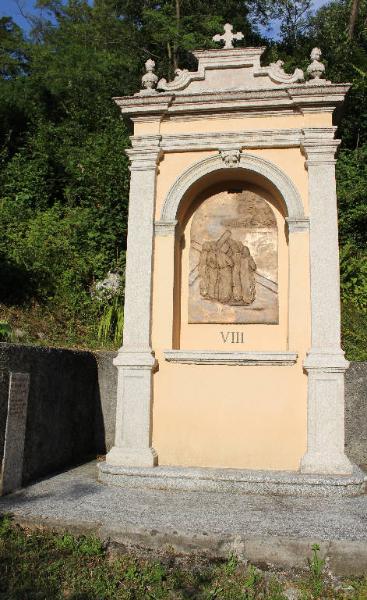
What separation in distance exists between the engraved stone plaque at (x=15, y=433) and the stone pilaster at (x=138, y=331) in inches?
42.3

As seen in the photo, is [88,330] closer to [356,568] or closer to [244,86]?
[244,86]

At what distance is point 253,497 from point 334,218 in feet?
11.0

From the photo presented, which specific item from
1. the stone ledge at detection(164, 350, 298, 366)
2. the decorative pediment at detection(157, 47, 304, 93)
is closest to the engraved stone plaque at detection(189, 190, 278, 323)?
the stone ledge at detection(164, 350, 298, 366)

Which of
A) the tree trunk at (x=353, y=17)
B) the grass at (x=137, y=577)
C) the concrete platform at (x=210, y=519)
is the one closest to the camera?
the grass at (x=137, y=577)

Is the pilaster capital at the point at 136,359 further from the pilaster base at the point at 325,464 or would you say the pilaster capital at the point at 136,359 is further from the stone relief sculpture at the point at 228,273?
the pilaster base at the point at 325,464

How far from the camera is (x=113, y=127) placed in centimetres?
1530

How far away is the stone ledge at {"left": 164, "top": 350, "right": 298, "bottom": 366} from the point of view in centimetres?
633

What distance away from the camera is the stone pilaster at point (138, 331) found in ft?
20.7

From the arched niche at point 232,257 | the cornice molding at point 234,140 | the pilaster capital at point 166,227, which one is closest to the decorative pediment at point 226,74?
the cornice molding at point 234,140

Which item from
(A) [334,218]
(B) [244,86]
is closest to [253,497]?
(A) [334,218]

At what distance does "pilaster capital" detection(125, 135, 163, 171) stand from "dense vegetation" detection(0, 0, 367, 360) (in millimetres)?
3824

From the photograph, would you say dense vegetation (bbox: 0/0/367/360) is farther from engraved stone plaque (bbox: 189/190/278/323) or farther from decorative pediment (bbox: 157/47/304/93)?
decorative pediment (bbox: 157/47/304/93)

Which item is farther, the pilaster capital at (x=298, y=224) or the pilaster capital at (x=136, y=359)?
the pilaster capital at (x=298, y=224)

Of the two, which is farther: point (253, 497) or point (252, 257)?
point (252, 257)
